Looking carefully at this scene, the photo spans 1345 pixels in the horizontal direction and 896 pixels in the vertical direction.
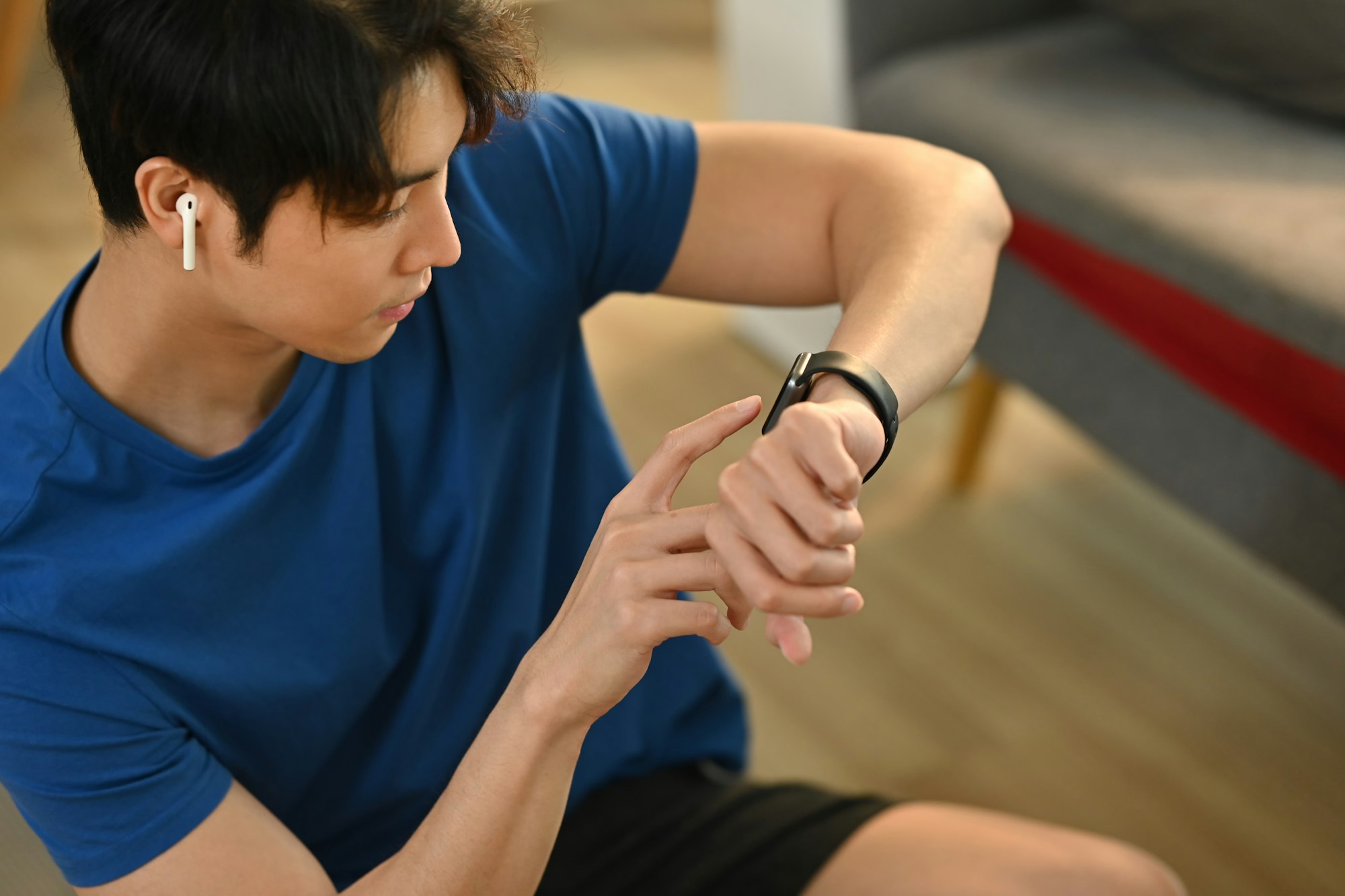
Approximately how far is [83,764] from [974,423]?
1.32 metres

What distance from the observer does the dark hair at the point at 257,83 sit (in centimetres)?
59

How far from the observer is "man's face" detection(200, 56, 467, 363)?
25.1 inches

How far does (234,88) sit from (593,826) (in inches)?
24.3

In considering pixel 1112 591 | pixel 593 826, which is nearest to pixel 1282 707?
pixel 1112 591

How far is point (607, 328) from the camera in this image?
2207 millimetres

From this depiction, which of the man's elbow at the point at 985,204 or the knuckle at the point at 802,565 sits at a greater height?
the man's elbow at the point at 985,204

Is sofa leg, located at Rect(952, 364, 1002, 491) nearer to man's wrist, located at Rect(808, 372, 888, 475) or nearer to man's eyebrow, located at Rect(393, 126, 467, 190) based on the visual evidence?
man's wrist, located at Rect(808, 372, 888, 475)

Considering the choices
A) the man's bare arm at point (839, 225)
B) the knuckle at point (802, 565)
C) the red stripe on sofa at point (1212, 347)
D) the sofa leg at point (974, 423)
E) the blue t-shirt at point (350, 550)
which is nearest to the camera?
the knuckle at point (802, 565)

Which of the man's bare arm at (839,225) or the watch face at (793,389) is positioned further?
the man's bare arm at (839,225)

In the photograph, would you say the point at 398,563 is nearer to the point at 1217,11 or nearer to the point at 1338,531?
the point at 1338,531

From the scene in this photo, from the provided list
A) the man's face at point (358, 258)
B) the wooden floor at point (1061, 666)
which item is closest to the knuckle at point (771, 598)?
the man's face at point (358, 258)

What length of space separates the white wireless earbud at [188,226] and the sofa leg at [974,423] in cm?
119

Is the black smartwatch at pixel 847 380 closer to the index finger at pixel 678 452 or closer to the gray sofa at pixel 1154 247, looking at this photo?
the index finger at pixel 678 452

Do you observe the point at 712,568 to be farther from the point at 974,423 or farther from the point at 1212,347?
the point at 974,423
